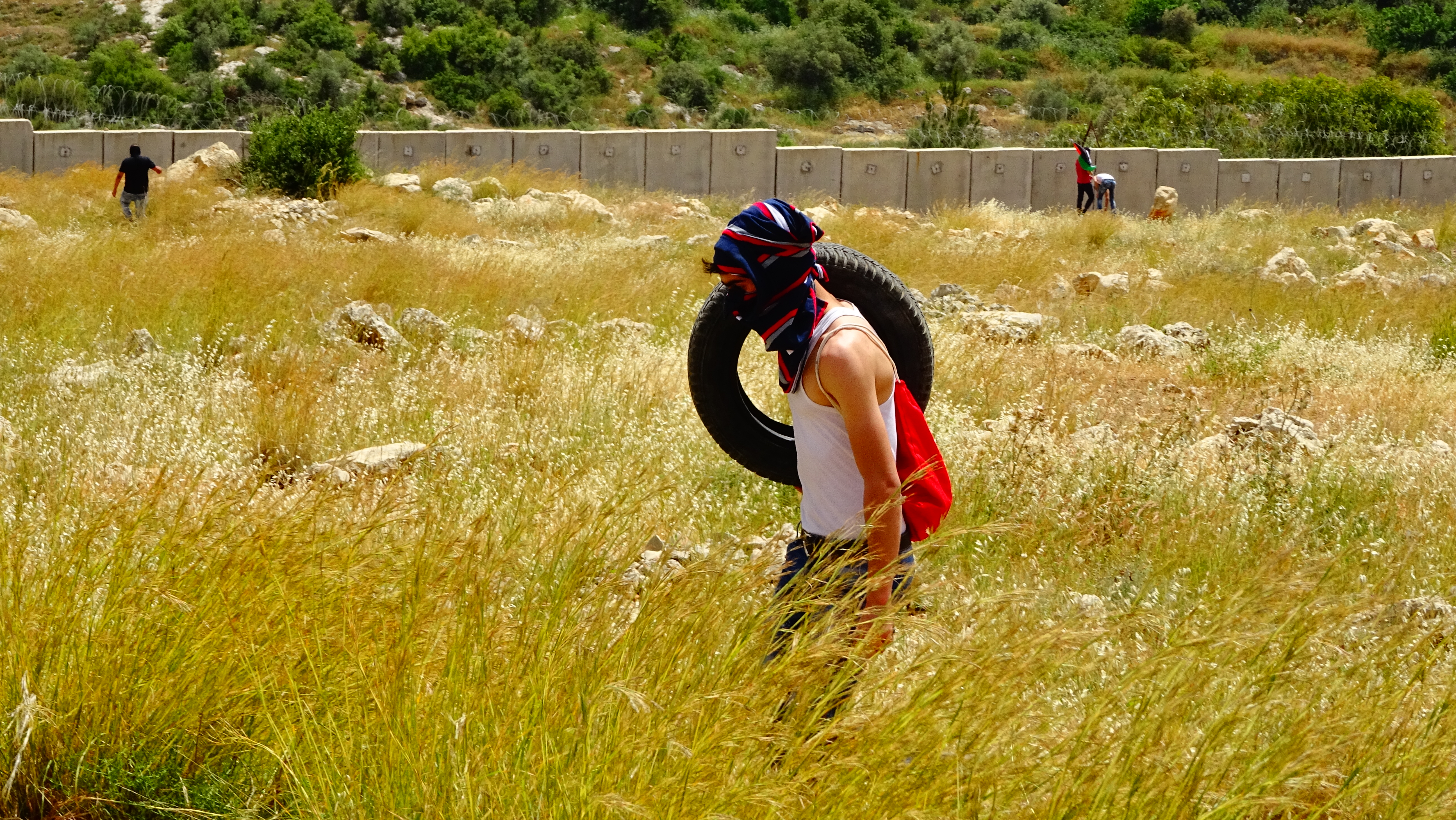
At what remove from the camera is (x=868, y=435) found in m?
3.11

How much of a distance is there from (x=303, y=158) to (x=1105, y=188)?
1500 centimetres

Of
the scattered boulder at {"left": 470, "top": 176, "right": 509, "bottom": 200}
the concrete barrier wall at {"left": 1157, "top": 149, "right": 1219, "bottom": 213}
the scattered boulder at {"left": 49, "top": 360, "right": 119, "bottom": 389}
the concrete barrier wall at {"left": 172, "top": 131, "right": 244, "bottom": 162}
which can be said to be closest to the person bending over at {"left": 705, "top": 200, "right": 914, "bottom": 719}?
the scattered boulder at {"left": 49, "top": 360, "right": 119, "bottom": 389}

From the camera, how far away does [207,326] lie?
9352 mm

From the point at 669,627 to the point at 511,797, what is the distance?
23.6 inches

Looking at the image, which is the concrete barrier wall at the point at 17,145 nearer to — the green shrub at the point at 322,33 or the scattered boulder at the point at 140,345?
the scattered boulder at the point at 140,345

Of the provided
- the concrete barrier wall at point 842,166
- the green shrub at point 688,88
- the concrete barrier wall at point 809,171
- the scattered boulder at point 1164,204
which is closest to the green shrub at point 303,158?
the concrete barrier wall at point 842,166

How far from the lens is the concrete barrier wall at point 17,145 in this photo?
79.3 ft

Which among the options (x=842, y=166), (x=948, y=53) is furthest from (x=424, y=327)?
(x=948, y=53)

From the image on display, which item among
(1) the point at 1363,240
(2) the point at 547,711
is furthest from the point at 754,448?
(1) the point at 1363,240

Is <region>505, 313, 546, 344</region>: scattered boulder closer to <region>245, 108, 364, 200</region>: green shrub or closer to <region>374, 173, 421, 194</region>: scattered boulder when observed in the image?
<region>245, 108, 364, 200</region>: green shrub

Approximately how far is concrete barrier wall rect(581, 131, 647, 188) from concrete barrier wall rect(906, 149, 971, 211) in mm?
5463

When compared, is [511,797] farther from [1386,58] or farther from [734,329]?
[1386,58]

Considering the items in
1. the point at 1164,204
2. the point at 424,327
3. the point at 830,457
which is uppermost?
the point at 1164,204

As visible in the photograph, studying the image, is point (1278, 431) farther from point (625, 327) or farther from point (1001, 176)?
point (1001, 176)
